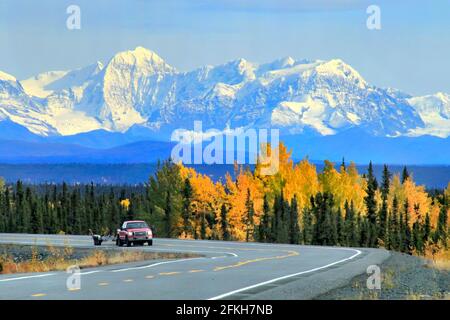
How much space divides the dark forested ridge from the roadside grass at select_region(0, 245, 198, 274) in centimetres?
6512

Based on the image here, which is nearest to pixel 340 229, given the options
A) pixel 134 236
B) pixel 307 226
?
pixel 307 226

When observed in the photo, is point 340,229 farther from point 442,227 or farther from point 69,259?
point 69,259

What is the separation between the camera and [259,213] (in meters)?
132

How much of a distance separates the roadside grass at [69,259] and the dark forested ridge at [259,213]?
6512 cm

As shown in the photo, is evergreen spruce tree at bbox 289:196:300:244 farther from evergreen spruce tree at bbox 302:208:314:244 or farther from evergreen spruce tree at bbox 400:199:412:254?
evergreen spruce tree at bbox 400:199:412:254

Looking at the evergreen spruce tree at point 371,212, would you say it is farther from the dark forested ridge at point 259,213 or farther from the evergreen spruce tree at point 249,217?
the evergreen spruce tree at point 249,217

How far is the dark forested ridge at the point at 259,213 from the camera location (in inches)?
4973

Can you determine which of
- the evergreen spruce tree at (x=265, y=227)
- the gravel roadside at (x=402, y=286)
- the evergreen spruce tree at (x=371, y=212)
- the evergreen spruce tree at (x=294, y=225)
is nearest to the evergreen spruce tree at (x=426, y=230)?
the evergreen spruce tree at (x=371, y=212)

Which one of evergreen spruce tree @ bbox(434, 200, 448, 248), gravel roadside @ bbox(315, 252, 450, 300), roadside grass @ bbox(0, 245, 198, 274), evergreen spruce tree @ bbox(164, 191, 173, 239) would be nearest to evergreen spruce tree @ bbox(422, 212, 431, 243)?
evergreen spruce tree @ bbox(434, 200, 448, 248)

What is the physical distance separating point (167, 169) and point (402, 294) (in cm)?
11356

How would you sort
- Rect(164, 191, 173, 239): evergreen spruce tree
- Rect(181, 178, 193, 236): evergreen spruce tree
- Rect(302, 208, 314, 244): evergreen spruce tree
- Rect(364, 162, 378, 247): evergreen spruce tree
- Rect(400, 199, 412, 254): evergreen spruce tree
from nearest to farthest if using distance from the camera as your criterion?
1. Rect(302, 208, 314, 244): evergreen spruce tree
2. Rect(364, 162, 378, 247): evergreen spruce tree
3. Rect(164, 191, 173, 239): evergreen spruce tree
4. Rect(181, 178, 193, 236): evergreen spruce tree
5. Rect(400, 199, 412, 254): evergreen spruce tree

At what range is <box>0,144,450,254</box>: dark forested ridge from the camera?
4973 inches
